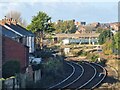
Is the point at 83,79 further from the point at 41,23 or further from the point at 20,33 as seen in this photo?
the point at 41,23

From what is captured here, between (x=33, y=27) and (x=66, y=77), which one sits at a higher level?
(x=33, y=27)

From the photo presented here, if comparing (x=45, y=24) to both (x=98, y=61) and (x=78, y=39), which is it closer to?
(x=98, y=61)

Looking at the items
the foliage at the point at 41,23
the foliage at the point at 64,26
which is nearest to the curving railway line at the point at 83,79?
the foliage at the point at 41,23

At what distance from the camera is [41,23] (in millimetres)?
47188

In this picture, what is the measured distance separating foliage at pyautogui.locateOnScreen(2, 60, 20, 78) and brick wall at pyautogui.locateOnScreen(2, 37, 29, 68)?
2.55 ft

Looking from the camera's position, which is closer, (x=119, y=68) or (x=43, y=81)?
(x=43, y=81)

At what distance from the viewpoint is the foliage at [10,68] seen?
2238 cm

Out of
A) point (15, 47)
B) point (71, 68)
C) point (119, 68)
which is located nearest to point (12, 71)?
point (15, 47)

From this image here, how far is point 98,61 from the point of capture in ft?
133

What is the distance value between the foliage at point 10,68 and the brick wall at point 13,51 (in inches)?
30.5

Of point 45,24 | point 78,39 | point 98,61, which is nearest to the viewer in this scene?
point 98,61

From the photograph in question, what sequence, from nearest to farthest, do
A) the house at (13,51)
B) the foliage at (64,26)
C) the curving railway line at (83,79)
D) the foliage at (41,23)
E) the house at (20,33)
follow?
the curving railway line at (83,79) → the house at (13,51) → the house at (20,33) → the foliage at (41,23) → the foliage at (64,26)

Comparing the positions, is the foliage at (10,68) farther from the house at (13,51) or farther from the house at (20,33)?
the house at (20,33)

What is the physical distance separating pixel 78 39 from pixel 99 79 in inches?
1939
